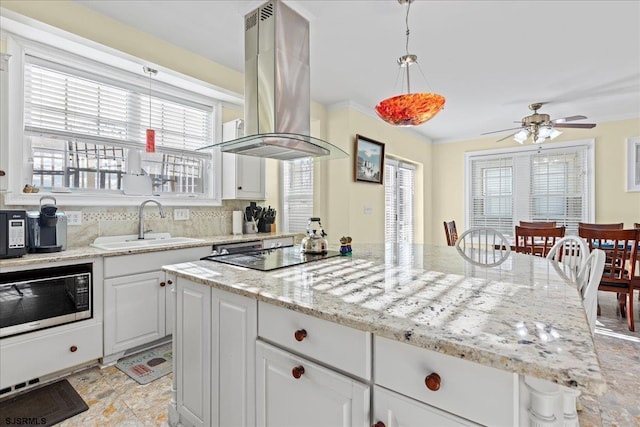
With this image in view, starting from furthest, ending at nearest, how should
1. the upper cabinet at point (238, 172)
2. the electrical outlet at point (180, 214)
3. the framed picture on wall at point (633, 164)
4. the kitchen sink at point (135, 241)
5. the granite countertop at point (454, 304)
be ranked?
the framed picture on wall at point (633, 164) → the upper cabinet at point (238, 172) → the electrical outlet at point (180, 214) → the kitchen sink at point (135, 241) → the granite countertop at point (454, 304)

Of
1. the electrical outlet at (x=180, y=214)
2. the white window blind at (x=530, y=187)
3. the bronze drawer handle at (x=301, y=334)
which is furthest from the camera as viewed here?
the white window blind at (x=530, y=187)

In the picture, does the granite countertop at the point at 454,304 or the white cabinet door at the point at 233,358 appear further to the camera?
the white cabinet door at the point at 233,358

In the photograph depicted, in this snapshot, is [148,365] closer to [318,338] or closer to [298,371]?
[298,371]

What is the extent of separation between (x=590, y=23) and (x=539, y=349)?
Answer: 3.00m

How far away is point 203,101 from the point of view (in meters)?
3.49

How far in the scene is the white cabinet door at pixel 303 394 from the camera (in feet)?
3.13

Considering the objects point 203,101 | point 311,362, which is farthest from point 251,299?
point 203,101

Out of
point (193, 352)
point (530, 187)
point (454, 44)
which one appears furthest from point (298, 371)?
point (530, 187)

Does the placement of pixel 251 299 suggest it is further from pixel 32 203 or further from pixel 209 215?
pixel 209 215

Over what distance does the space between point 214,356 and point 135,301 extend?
1.34 metres

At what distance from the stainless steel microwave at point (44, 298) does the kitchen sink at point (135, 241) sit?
42 centimetres

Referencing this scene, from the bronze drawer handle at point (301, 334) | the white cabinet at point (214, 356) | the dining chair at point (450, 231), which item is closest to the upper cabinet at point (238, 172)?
the white cabinet at point (214, 356)

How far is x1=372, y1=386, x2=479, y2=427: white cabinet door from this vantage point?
2.61 feet

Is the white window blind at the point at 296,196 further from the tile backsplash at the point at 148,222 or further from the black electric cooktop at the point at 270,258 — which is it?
the black electric cooktop at the point at 270,258
